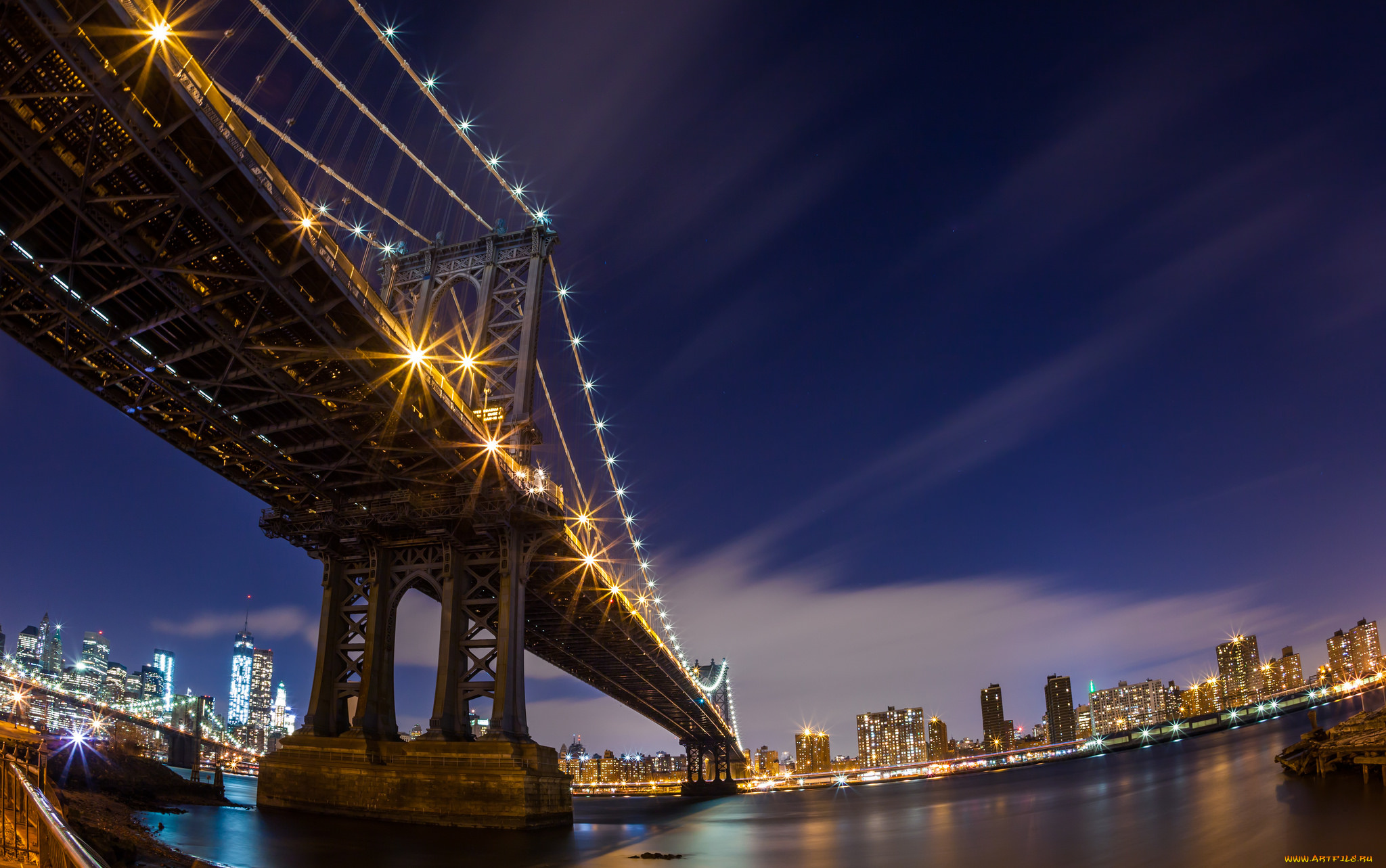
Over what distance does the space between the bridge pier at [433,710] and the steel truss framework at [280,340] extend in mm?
139

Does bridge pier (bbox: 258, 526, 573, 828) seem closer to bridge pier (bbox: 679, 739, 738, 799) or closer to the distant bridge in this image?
the distant bridge

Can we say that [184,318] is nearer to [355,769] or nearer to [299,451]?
[299,451]

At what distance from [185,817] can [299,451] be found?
15170 millimetres

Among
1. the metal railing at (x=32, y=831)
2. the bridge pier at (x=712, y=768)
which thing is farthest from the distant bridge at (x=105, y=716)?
the bridge pier at (x=712, y=768)

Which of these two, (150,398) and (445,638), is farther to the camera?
(445,638)

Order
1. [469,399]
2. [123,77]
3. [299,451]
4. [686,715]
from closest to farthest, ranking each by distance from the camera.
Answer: [123,77]
[299,451]
[469,399]
[686,715]

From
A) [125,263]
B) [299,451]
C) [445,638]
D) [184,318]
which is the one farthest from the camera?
[445,638]

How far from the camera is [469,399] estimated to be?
126 feet

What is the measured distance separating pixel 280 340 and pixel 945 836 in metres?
33.3

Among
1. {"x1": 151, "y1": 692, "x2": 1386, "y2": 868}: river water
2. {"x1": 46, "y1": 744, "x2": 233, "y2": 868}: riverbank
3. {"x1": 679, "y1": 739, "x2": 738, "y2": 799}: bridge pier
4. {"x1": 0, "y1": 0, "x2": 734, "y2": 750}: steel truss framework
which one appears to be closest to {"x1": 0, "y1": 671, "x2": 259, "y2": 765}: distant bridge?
{"x1": 46, "y1": 744, "x2": 233, "y2": 868}: riverbank

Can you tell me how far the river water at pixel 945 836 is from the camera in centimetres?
1980

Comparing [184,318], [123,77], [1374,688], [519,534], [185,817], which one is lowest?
[1374,688]

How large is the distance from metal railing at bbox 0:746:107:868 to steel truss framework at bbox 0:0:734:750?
1249 centimetres

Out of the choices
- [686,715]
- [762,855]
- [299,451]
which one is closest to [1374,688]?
[686,715]
